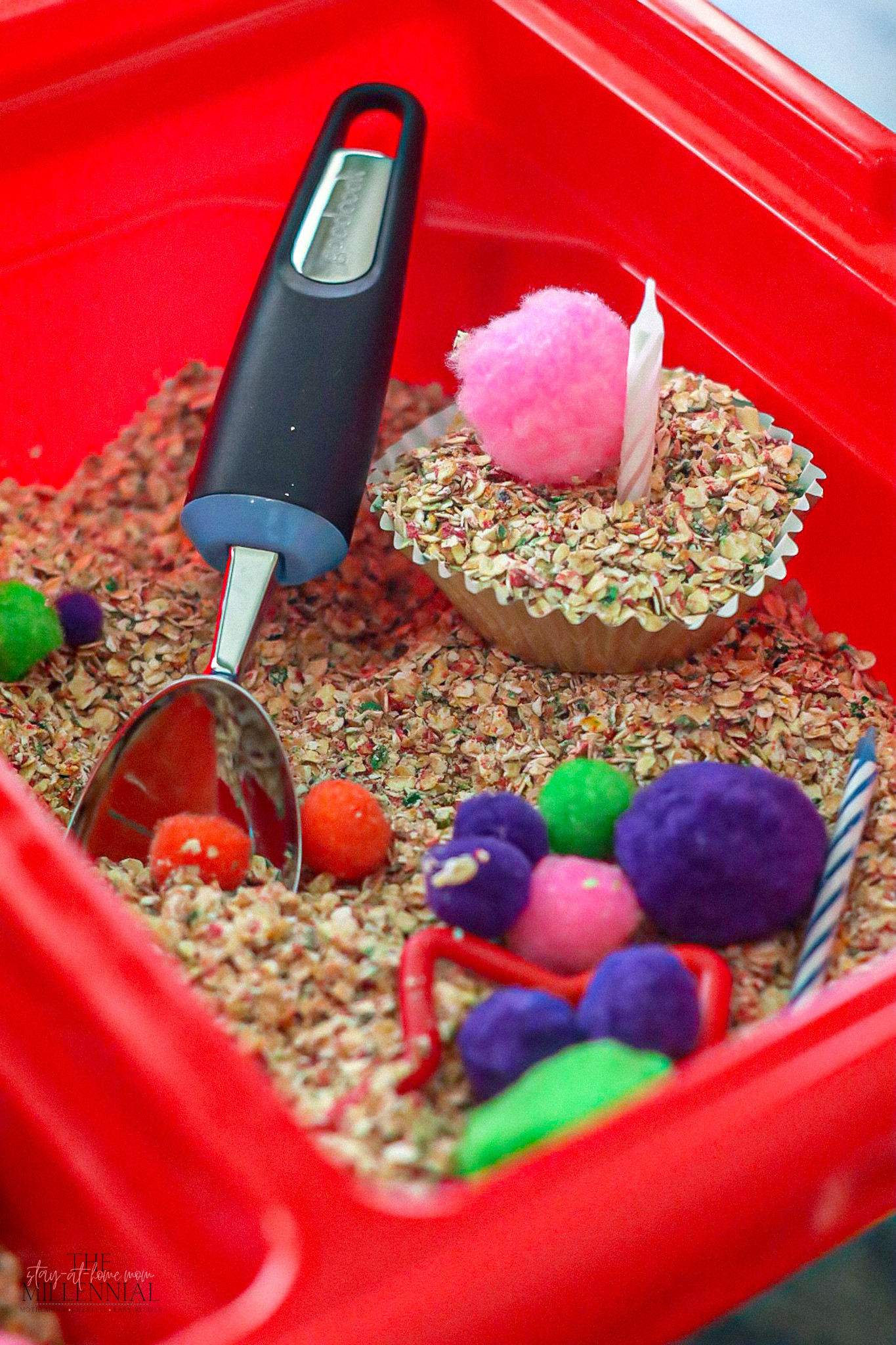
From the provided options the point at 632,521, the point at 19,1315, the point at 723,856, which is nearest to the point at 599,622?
the point at 632,521

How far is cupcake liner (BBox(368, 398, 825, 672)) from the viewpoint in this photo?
74 centimetres

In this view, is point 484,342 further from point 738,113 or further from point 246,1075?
point 246,1075

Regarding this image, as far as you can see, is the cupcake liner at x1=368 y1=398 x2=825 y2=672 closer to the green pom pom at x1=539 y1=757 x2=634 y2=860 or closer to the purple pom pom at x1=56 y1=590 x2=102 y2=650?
the green pom pom at x1=539 y1=757 x2=634 y2=860

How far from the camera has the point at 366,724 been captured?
0.80 meters

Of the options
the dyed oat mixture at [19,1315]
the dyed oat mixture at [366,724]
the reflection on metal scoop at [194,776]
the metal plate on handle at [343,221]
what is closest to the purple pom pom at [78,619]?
the dyed oat mixture at [366,724]

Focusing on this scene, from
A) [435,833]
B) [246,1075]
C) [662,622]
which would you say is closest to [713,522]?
[662,622]

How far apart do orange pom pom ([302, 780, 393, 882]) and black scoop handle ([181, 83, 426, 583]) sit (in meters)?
0.18

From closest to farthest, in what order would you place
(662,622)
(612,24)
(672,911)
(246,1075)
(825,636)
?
(246,1075) → (672,911) → (662,622) → (825,636) → (612,24)

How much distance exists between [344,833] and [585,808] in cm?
13

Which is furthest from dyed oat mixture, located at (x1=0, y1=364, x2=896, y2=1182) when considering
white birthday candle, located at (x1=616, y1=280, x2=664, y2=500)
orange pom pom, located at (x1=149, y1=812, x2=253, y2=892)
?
white birthday candle, located at (x1=616, y1=280, x2=664, y2=500)

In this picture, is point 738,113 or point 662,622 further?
point 738,113

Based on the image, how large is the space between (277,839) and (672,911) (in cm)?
22

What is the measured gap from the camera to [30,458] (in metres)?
0.98

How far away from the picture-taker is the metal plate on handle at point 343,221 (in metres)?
0.87
